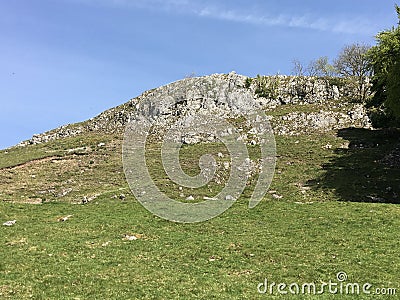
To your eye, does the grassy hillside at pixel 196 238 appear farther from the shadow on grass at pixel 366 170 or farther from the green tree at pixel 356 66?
the green tree at pixel 356 66

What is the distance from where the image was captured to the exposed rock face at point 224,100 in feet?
265

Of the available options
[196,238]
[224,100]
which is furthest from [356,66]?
[196,238]

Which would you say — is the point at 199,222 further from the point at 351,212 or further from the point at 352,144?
the point at 352,144

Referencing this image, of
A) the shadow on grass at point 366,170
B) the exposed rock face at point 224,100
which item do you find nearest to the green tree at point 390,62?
the shadow on grass at point 366,170

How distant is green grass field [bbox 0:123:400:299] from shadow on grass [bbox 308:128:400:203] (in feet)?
0.68

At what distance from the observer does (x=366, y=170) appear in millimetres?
44812

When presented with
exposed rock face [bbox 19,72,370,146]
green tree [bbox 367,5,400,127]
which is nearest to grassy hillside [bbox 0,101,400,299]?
green tree [bbox 367,5,400,127]

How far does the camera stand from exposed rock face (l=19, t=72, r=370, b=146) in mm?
80812

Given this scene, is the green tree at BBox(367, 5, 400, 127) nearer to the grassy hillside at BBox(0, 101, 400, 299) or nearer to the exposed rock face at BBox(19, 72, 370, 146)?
the grassy hillside at BBox(0, 101, 400, 299)

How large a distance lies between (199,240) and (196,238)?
1.62ft

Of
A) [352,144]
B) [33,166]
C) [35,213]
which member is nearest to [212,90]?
[352,144]

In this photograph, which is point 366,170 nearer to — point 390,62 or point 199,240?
point 390,62

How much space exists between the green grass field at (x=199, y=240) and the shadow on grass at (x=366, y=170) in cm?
Answer: 21

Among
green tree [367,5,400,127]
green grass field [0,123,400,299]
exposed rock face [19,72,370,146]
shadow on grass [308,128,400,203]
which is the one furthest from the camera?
exposed rock face [19,72,370,146]
